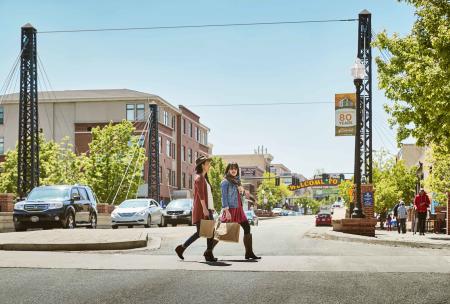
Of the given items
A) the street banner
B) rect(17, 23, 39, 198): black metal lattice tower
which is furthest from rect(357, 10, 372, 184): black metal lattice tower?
rect(17, 23, 39, 198): black metal lattice tower

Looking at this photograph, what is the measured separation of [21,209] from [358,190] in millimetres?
11493

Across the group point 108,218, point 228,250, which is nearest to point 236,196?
point 228,250

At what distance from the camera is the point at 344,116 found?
26344mm

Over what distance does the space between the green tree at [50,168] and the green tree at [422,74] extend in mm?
38225

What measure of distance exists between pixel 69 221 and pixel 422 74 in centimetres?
1269

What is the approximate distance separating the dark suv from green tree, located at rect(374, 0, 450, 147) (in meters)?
11.5

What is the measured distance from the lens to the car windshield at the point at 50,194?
23.4 meters

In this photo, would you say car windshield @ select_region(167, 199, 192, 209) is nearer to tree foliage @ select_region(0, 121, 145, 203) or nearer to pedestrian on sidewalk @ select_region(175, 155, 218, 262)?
tree foliage @ select_region(0, 121, 145, 203)

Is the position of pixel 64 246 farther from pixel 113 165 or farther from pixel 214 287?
pixel 113 165

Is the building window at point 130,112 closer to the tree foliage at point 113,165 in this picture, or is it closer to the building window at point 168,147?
the building window at point 168,147

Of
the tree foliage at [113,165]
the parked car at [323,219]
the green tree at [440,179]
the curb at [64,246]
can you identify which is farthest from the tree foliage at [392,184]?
the curb at [64,246]

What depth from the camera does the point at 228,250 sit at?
13414 mm

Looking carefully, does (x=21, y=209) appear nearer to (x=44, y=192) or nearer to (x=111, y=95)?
(x=44, y=192)

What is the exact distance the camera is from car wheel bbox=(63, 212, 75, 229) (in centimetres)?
2297
